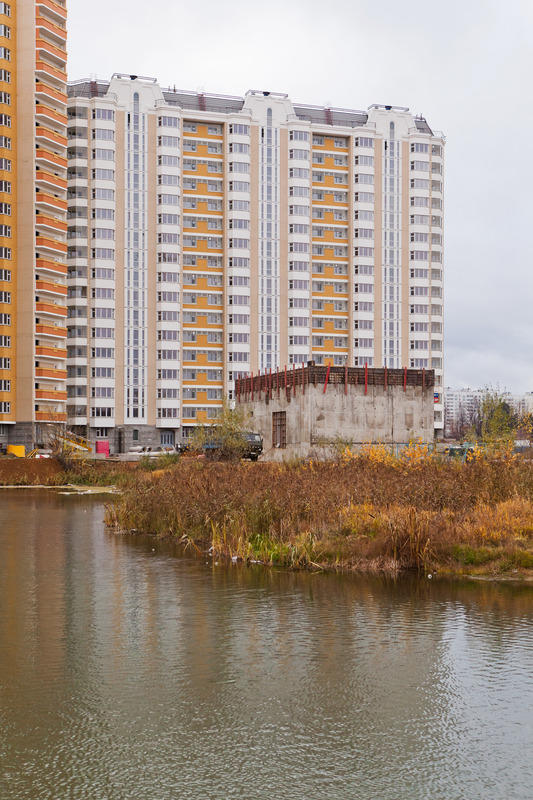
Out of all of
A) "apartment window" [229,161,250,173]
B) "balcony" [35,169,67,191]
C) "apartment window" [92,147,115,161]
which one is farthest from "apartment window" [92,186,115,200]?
"apartment window" [229,161,250,173]

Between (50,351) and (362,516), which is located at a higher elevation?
(50,351)

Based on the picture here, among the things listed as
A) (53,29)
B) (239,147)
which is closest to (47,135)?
(53,29)

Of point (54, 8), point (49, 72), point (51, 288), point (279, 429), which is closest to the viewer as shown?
point (279, 429)

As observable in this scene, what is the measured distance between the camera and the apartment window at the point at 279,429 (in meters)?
48.8

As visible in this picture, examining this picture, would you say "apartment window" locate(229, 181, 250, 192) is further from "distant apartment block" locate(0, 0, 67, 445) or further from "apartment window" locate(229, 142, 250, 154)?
"distant apartment block" locate(0, 0, 67, 445)

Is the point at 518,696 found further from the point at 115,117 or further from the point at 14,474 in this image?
the point at 115,117

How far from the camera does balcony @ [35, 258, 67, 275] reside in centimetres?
9731

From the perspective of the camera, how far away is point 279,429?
A: 4944 centimetres

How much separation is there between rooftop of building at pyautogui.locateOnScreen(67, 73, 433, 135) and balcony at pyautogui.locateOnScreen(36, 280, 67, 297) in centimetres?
2865

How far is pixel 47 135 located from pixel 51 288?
709 inches

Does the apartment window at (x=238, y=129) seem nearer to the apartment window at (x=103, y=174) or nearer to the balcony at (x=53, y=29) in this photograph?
the apartment window at (x=103, y=174)

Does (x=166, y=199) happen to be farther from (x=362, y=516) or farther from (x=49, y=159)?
(x=362, y=516)

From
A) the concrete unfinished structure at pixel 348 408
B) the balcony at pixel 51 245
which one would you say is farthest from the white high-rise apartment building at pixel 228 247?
the concrete unfinished structure at pixel 348 408

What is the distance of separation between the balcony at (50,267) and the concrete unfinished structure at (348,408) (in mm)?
56011
